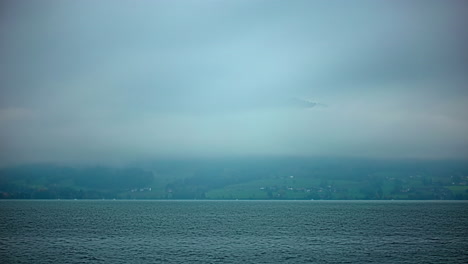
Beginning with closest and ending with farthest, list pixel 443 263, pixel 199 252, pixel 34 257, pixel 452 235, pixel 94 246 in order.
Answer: pixel 443 263 < pixel 34 257 < pixel 199 252 < pixel 94 246 < pixel 452 235

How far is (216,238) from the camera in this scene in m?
106

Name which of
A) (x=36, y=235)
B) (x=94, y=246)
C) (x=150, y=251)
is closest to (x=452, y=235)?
(x=150, y=251)

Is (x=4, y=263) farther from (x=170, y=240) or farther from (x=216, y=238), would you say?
(x=216, y=238)

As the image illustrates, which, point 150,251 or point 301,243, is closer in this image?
point 150,251

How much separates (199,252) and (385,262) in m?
36.5

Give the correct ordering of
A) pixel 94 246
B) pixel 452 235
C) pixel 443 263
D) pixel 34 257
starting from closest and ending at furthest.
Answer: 1. pixel 443 263
2. pixel 34 257
3. pixel 94 246
4. pixel 452 235

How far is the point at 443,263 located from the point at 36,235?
331 ft

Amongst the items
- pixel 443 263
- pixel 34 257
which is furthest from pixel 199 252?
pixel 443 263

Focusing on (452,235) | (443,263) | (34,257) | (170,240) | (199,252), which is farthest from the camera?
(452,235)

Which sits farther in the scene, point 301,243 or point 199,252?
point 301,243

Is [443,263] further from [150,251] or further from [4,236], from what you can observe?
[4,236]

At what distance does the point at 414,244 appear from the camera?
3735 inches

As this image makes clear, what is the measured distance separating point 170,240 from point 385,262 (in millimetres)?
53126

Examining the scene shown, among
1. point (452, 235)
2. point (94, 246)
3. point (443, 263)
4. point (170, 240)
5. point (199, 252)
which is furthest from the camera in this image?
point (452, 235)
